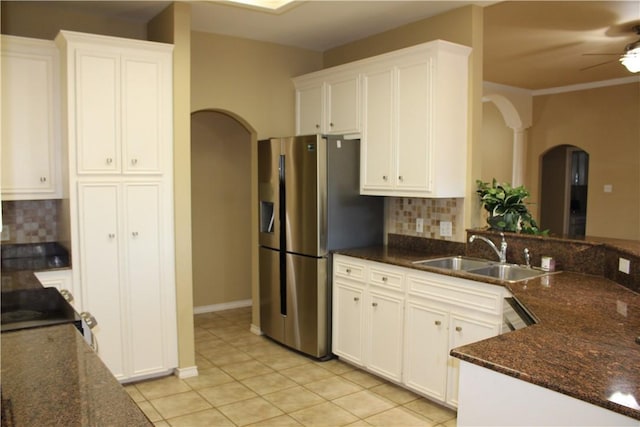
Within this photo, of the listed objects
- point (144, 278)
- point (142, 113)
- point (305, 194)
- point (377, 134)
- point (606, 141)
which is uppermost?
point (606, 141)

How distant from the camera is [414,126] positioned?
3723mm

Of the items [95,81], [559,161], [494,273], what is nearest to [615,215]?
[559,161]

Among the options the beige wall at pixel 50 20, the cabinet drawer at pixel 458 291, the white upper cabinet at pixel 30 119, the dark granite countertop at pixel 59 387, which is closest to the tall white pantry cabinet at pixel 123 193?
the white upper cabinet at pixel 30 119

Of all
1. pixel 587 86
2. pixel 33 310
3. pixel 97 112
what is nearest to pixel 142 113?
pixel 97 112

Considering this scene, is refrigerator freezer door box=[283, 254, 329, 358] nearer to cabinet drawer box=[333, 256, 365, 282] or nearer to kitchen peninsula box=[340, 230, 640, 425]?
cabinet drawer box=[333, 256, 365, 282]

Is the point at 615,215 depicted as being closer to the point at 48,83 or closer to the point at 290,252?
the point at 290,252

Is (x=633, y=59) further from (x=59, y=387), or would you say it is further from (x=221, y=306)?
(x=59, y=387)

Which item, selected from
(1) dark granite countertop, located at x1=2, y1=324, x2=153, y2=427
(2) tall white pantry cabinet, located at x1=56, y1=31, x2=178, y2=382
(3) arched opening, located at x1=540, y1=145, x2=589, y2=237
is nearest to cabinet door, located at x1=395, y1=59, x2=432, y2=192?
(2) tall white pantry cabinet, located at x1=56, y1=31, x2=178, y2=382

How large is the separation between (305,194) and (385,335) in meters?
1.24

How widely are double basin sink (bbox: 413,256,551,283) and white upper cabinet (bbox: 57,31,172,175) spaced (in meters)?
2.03

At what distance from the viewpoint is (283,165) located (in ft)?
14.2

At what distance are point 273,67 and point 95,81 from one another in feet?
5.95

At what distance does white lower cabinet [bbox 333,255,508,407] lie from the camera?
3.05 m

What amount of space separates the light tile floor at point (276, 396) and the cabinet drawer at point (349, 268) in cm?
72
